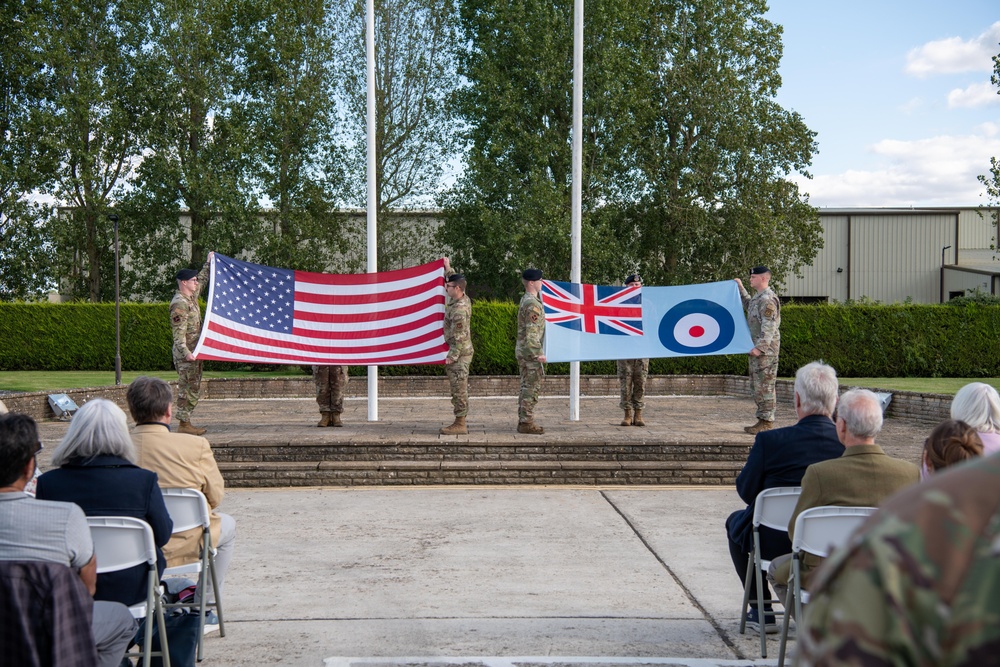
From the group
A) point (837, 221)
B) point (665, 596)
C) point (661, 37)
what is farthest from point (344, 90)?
point (665, 596)

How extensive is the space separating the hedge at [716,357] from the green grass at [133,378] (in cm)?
85

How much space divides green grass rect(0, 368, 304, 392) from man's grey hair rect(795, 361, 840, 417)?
60.9 feet

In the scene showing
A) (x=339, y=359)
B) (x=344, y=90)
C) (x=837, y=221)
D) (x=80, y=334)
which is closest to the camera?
(x=339, y=359)

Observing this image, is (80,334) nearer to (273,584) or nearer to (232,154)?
(232,154)

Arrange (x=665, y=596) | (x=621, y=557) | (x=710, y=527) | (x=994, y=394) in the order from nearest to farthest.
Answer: (x=994, y=394) < (x=665, y=596) < (x=621, y=557) < (x=710, y=527)

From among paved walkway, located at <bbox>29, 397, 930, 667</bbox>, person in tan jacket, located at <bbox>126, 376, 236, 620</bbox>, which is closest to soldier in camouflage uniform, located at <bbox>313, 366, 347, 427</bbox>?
paved walkway, located at <bbox>29, 397, 930, 667</bbox>

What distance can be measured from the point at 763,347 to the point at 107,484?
9.44 metres

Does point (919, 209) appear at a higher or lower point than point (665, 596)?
higher

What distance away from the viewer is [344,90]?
2942 centimetres

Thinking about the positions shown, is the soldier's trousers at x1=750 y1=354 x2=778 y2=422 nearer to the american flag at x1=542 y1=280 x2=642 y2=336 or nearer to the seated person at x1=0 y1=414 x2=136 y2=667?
the american flag at x1=542 y1=280 x2=642 y2=336

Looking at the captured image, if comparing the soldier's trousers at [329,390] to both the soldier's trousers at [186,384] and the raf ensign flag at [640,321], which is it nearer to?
the soldier's trousers at [186,384]

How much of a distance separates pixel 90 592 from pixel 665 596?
3.54 meters

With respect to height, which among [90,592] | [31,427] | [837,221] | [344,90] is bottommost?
[90,592]

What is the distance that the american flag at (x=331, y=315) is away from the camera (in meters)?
11.7
